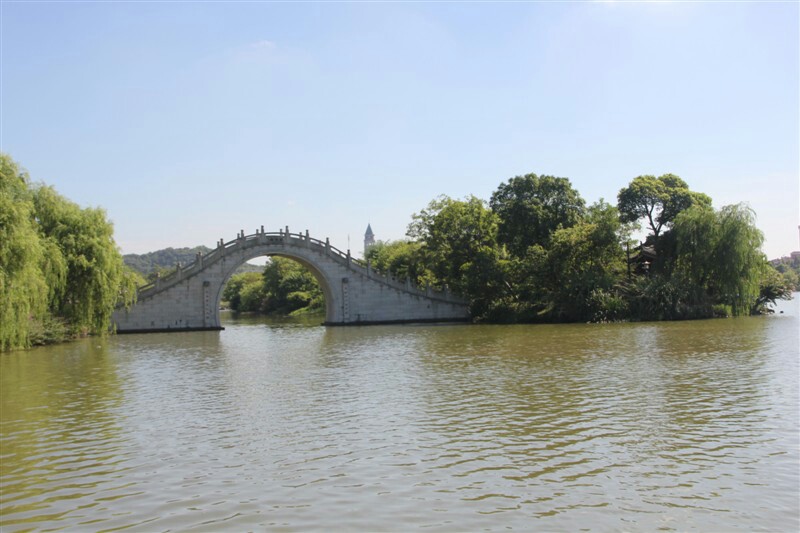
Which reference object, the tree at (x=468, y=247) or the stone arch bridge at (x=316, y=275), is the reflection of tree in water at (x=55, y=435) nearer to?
the stone arch bridge at (x=316, y=275)

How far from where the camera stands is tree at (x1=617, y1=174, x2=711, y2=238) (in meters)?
44.2

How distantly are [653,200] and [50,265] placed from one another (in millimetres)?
34666

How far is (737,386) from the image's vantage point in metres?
13.6

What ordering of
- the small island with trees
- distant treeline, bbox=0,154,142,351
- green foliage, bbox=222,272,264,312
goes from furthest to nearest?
green foliage, bbox=222,272,264,312, the small island with trees, distant treeline, bbox=0,154,142,351

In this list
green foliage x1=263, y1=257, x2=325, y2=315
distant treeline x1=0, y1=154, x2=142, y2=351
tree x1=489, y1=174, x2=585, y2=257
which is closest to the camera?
distant treeline x1=0, y1=154, x2=142, y2=351

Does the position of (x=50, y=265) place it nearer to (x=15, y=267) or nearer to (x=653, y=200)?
(x=15, y=267)

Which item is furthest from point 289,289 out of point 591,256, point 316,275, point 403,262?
point 591,256

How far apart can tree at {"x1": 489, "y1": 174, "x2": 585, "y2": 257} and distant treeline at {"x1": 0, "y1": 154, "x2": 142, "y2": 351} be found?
79.2 feet

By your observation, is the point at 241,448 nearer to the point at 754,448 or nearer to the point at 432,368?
the point at 754,448

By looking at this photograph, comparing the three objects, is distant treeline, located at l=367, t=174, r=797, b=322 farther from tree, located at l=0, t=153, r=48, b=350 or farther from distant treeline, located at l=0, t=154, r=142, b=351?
tree, located at l=0, t=153, r=48, b=350

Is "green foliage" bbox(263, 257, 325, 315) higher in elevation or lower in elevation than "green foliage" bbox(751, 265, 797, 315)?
higher

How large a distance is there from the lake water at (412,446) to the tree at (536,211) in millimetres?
26045

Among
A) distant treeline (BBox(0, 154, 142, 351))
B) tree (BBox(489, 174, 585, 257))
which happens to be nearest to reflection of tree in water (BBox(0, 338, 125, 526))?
distant treeline (BBox(0, 154, 142, 351))

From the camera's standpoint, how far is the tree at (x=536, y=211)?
45.0 metres
